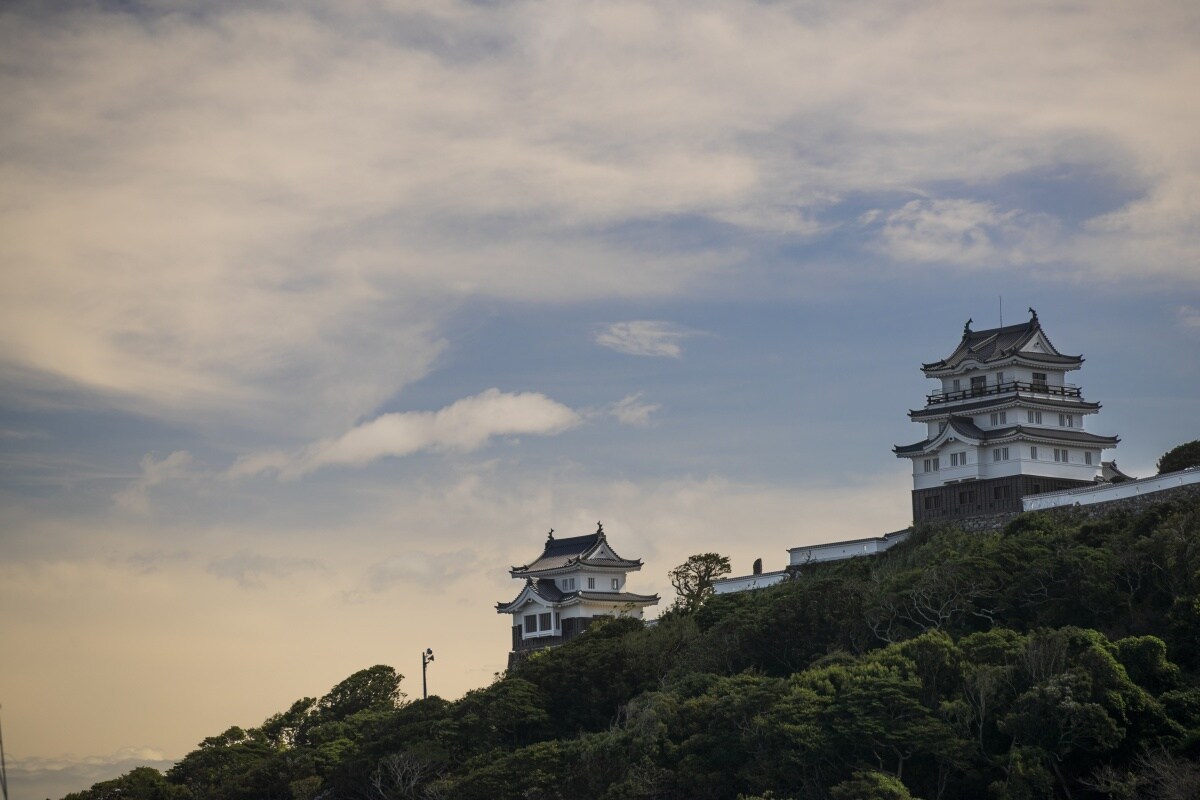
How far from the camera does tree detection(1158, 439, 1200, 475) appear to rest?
5603cm

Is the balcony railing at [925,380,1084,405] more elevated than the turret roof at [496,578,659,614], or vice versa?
the balcony railing at [925,380,1084,405]

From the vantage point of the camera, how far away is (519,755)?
159 feet

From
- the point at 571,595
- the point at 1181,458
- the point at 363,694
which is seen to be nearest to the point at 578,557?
the point at 571,595

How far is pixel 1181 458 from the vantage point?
56656 millimetres

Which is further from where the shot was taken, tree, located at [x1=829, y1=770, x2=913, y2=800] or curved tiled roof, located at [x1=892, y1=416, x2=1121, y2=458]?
curved tiled roof, located at [x1=892, y1=416, x2=1121, y2=458]

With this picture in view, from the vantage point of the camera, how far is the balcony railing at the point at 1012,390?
197 ft

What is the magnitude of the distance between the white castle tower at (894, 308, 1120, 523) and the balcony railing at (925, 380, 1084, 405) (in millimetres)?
40

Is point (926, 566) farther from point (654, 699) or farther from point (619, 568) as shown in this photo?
point (619, 568)

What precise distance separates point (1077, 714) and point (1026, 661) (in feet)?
9.13

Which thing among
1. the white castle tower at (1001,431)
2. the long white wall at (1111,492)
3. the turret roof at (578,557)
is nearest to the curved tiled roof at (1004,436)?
the white castle tower at (1001,431)

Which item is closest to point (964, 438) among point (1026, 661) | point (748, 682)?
point (748, 682)

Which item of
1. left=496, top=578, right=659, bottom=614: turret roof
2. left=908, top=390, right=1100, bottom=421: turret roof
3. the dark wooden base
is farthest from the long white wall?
left=496, top=578, right=659, bottom=614: turret roof

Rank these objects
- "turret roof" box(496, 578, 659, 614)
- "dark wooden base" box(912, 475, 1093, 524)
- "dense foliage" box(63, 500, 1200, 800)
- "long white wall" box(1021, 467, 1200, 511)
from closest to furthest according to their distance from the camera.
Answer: "dense foliage" box(63, 500, 1200, 800) → "long white wall" box(1021, 467, 1200, 511) → "dark wooden base" box(912, 475, 1093, 524) → "turret roof" box(496, 578, 659, 614)

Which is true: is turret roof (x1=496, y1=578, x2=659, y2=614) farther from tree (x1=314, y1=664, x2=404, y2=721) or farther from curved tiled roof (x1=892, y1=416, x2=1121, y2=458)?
curved tiled roof (x1=892, y1=416, x2=1121, y2=458)
